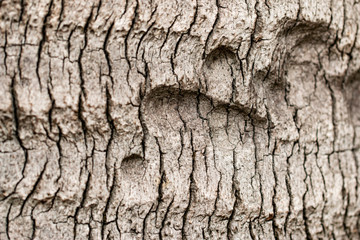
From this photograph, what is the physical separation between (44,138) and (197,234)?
48cm

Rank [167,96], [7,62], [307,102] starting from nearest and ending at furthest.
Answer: [7,62] → [167,96] → [307,102]

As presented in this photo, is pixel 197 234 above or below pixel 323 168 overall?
below

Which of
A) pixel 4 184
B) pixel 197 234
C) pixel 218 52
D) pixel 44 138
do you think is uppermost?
pixel 218 52

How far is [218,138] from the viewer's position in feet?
3.83

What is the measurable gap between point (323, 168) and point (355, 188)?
157 mm

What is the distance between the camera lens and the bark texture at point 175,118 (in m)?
1.00

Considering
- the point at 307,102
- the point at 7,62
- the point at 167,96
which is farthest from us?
the point at 307,102

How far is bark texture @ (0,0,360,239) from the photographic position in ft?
3.28

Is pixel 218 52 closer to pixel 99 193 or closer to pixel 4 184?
pixel 99 193

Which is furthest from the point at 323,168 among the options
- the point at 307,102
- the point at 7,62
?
the point at 7,62

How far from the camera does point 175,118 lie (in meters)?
1.13

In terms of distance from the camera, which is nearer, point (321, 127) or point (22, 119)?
point (22, 119)

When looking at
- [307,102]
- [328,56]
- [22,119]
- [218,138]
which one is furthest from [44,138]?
[328,56]

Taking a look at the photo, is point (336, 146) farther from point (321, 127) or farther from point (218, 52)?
point (218, 52)
